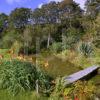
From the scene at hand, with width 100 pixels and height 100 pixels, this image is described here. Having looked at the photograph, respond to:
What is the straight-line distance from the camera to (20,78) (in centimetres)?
778

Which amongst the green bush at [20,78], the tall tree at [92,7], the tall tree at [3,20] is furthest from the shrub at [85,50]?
the tall tree at [3,20]

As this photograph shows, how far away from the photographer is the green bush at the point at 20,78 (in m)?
7.75

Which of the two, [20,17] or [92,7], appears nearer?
[92,7]

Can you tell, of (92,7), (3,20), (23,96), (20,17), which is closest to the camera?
(23,96)

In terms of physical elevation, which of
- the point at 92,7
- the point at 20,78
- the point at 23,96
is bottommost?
the point at 23,96

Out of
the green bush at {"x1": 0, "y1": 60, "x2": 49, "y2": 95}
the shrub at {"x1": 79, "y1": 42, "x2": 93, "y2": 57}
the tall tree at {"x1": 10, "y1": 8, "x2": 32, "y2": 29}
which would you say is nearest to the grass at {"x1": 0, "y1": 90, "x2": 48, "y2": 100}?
the green bush at {"x1": 0, "y1": 60, "x2": 49, "y2": 95}

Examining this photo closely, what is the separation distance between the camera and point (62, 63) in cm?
1625

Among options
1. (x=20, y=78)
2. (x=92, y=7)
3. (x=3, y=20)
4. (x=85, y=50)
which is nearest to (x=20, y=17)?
(x=3, y=20)

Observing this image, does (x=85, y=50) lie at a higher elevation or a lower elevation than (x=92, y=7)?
lower

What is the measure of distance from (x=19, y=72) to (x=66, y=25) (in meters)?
17.5

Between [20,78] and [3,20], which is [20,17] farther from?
[20,78]

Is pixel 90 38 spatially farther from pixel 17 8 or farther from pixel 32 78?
pixel 32 78

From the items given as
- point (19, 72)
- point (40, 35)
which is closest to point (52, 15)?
point (40, 35)

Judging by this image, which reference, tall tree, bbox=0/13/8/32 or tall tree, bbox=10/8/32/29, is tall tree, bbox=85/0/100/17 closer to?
tall tree, bbox=10/8/32/29
